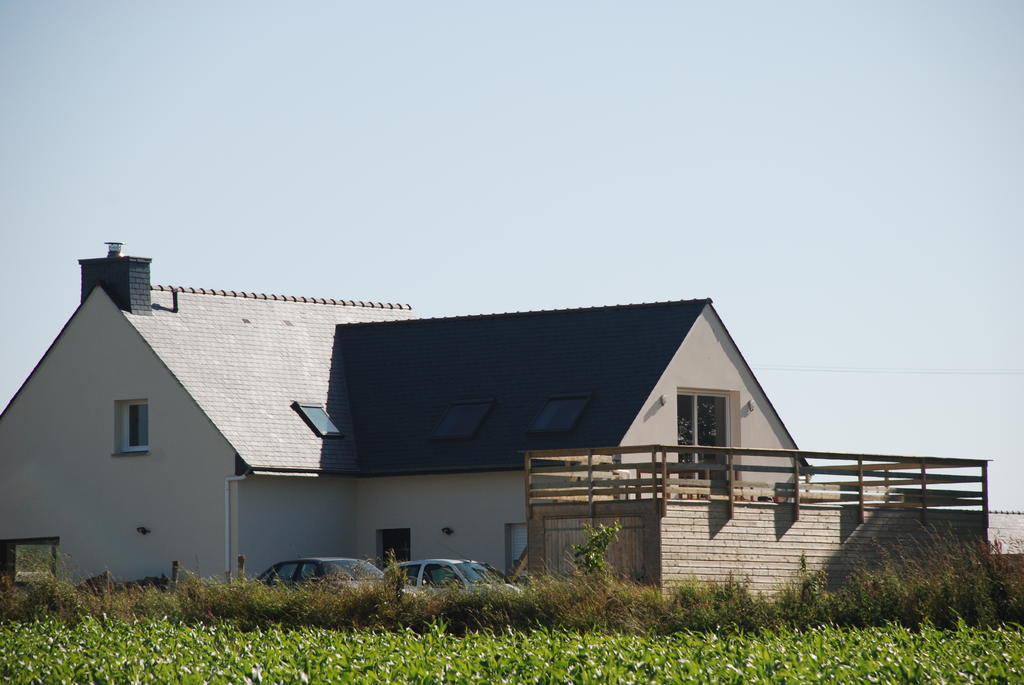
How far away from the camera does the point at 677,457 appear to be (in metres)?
31.1

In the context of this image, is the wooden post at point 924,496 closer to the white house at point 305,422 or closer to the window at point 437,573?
the white house at point 305,422

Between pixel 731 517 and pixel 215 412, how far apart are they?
10638mm

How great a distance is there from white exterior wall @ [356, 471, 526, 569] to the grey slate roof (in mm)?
1032

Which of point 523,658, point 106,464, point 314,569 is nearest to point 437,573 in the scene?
point 314,569

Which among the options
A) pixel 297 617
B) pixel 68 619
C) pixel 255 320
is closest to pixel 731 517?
pixel 297 617

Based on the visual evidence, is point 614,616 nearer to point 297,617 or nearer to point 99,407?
point 297,617

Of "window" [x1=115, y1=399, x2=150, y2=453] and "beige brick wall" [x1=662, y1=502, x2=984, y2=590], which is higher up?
"window" [x1=115, y1=399, x2=150, y2=453]

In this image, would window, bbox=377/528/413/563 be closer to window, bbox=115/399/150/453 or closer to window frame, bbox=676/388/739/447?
window, bbox=115/399/150/453

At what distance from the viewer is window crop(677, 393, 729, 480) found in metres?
31.5

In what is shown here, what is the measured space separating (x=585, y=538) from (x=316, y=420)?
8.89m

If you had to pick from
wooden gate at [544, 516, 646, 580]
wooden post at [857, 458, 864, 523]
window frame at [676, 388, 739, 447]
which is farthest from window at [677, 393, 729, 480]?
wooden gate at [544, 516, 646, 580]

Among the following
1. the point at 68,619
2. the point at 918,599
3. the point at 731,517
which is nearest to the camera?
the point at 918,599

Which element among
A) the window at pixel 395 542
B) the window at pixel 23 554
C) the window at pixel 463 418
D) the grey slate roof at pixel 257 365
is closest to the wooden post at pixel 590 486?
the window at pixel 463 418

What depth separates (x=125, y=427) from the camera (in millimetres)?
32594
